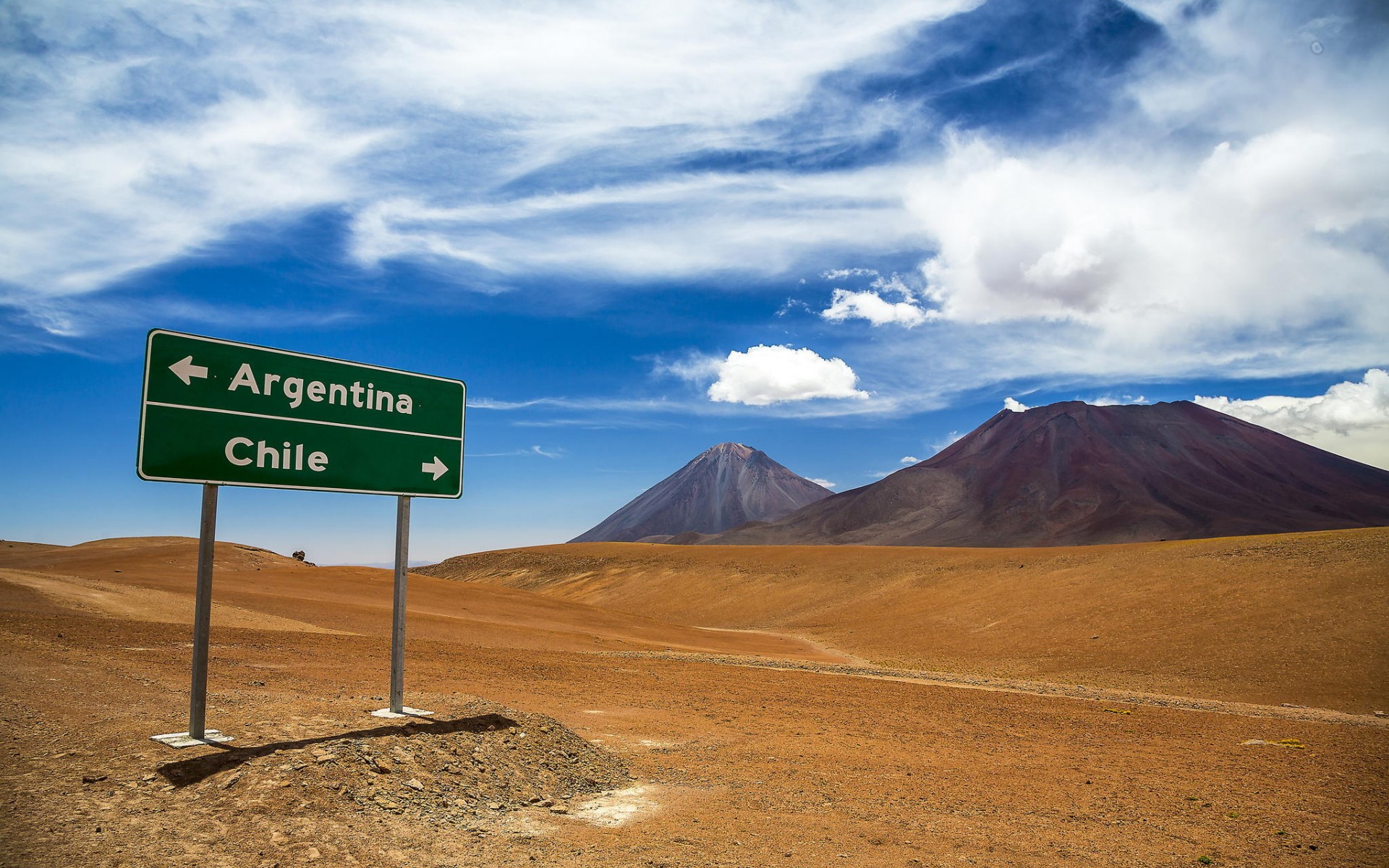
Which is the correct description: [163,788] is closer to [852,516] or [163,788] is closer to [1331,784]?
[1331,784]

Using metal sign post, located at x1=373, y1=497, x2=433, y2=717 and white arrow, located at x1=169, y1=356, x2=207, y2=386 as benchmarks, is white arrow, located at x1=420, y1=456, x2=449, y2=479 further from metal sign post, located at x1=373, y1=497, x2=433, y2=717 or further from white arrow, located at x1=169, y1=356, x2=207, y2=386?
white arrow, located at x1=169, y1=356, x2=207, y2=386

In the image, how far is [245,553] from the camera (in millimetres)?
42375

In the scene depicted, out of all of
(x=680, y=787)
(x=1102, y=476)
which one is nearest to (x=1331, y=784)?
(x=680, y=787)

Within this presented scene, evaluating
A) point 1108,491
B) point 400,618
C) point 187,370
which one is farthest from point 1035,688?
point 1108,491

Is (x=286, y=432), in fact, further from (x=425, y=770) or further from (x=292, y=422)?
(x=425, y=770)

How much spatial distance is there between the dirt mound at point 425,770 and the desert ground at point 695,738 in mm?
32

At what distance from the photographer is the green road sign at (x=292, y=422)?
21.5ft

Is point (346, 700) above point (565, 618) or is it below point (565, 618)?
above

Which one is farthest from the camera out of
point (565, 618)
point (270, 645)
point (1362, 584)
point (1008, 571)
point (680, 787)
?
point (1008, 571)

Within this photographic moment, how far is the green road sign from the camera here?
6543mm

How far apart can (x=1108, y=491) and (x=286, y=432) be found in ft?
539

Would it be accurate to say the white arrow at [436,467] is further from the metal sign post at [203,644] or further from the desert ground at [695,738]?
the desert ground at [695,738]

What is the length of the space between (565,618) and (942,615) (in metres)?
16.3

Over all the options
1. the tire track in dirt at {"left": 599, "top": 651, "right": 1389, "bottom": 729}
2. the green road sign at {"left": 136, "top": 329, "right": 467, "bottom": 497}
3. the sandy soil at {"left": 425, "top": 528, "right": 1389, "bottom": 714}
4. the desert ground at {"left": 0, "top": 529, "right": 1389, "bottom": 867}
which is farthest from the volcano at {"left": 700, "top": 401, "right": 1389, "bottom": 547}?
the green road sign at {"left": 136, "top": 329, "right": 467, "bottom": 497}
